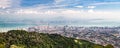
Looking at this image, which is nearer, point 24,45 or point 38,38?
point 24,45

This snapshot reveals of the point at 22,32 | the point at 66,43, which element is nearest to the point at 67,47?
the point at 66,43

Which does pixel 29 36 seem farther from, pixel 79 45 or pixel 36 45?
pixel 79 45

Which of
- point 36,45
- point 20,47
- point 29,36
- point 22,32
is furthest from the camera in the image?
point 22,32

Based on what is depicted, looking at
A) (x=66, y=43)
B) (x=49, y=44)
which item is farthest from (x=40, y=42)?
(x=66, y=43)

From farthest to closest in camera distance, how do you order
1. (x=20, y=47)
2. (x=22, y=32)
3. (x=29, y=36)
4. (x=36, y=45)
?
1. (x=22, y=32)
2. (x=29, y=36)
3. (x=36, y=45)
4. (x=20, y=47)

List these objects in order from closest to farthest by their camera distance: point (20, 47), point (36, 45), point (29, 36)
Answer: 1. point (20, 47)
2. point (36, 45)
3. point (29, 36)

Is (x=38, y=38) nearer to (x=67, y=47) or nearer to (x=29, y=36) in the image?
(x=29, y=36)

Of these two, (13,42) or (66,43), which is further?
(66,43)

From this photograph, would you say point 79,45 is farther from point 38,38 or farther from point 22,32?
point 22,32
